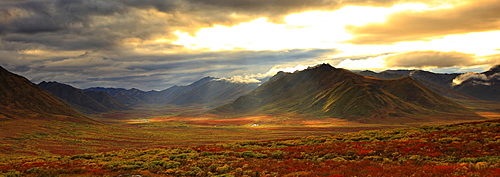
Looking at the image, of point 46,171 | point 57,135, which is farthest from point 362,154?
point 57,135

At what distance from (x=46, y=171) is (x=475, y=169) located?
37.7 m

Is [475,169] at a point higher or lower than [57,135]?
higher

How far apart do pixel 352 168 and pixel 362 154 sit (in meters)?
8.23

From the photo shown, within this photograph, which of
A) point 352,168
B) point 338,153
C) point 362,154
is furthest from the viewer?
point 338,153

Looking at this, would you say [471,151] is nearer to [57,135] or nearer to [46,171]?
[46,171]

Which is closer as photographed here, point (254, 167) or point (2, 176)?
point (2, 176)

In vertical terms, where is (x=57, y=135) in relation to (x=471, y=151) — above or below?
below

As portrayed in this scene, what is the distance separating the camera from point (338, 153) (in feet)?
113

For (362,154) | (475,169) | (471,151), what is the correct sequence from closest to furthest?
1. (475,169)
2. (471,151)
3. (362,154)

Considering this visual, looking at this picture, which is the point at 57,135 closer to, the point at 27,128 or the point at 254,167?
the point at 27,128

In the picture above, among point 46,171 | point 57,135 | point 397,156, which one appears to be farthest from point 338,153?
point 57,135

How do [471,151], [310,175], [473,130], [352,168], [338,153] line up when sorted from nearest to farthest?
1. [310,175]
2. [352,168]
3. [471,151]
4. [338,153]
5. [473,130]

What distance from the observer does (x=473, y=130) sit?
4128 cm

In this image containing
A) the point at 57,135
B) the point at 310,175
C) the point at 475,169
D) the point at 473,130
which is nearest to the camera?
the point at 475,169
